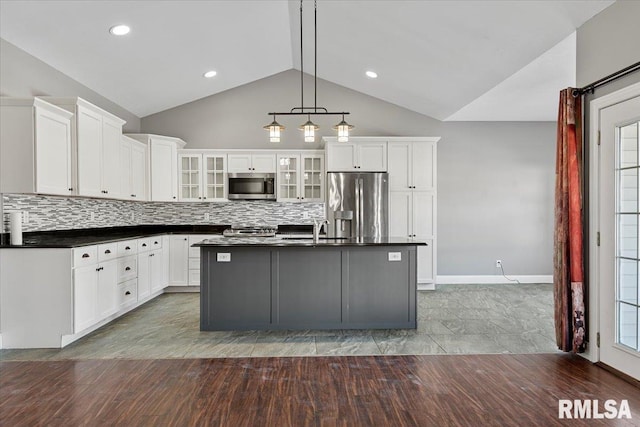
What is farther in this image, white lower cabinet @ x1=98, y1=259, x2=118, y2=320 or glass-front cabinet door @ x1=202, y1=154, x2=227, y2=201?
glass-front cabinet door @ x1=202, y1=154, x2=227, y2=201

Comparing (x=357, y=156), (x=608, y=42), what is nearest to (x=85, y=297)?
(x=357, y=156)

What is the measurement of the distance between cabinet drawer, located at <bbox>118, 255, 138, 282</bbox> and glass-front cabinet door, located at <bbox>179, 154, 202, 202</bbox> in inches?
68.3

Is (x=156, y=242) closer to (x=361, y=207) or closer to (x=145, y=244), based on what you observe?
(x=145, y=244)

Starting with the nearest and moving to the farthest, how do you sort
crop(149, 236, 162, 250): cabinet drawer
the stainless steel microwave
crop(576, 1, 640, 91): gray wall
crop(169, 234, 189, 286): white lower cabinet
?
crop(576, 1, 640, 91): gray wall, crop(149, 236, 162, 250): cabinet drawer, crop(169, 234, 189, 286): white lower cabinet, the stainless steel microwave

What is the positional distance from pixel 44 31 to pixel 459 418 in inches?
185

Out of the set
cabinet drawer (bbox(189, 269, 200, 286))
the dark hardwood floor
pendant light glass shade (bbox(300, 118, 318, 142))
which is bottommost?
the dark hardwood floor

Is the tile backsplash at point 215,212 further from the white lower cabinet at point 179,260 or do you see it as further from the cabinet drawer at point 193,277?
the cabinet drawer at point 193,277

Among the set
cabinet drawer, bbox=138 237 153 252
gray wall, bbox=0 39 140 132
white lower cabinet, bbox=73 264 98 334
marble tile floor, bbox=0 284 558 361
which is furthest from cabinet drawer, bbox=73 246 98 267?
gray wall, bbox=0 39 140 132

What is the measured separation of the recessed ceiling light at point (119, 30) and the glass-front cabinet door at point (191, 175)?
2.49m

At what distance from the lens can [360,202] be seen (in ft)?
19.9

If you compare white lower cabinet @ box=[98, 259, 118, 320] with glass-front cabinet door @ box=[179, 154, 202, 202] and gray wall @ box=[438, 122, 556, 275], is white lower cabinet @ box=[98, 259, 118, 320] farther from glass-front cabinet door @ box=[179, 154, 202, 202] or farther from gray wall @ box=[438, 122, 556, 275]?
gray wall @ box=[438, 122, 556, 275]

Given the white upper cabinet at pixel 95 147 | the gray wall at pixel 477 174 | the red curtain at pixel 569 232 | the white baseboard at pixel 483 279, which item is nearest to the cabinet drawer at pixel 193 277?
the white upper cabinet at pixel 95 147

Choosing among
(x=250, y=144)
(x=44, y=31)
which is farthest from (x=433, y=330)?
(x=44, y=31)

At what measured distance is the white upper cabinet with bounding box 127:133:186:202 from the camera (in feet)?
19.9
